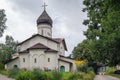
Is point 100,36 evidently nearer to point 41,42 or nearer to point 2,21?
point 41,42

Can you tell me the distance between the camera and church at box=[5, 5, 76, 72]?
5856 centimetres

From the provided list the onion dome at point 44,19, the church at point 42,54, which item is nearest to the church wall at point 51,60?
the church at point 42,54

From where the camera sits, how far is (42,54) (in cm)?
5856

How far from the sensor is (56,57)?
59531 millimetres

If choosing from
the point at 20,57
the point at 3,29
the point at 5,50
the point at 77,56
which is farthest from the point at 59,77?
the point at 5,50

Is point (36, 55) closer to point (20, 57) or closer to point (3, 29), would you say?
point (20, 57)

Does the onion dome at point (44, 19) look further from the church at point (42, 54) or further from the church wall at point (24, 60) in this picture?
the church wall at point (24, 60)

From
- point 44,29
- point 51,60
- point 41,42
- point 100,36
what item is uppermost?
point 44,29

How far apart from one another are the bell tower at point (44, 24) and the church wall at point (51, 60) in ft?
26.1

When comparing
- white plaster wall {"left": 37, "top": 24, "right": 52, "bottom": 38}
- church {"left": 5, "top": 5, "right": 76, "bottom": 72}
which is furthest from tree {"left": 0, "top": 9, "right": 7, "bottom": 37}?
white plaster wall {"left": 37, "top": 24, "right": 52, "bottom": 38}

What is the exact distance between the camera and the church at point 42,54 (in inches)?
2306

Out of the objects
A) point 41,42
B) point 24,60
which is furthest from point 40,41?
point 24,60

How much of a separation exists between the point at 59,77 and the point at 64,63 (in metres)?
41.7

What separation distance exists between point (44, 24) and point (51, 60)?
9.99 metres
